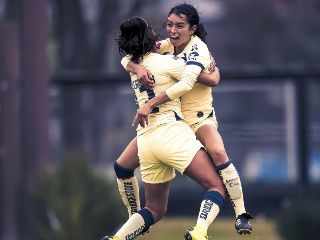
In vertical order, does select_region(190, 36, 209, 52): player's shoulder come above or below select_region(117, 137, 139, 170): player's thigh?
above

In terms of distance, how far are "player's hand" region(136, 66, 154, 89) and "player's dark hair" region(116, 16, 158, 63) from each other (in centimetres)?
17

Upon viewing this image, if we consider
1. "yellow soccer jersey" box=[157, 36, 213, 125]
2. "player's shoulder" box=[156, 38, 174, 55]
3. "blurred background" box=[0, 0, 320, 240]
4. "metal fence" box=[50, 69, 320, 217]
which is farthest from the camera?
"metal fence" box=[50, 69, 320, 217]

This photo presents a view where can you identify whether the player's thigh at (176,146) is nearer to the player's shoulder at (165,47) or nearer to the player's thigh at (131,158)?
the player's thigh at (131,158)

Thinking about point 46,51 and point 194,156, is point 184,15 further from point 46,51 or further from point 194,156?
point 46,51

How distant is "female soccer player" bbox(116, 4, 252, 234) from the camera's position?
39.5 ft

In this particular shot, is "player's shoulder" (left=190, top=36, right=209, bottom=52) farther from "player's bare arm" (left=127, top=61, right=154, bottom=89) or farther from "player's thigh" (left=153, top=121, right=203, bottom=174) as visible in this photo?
"player's thigh" (left=153, top=121, right=203, bottom=174)

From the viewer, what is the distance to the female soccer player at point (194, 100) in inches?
475

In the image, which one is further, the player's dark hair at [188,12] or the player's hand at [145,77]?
the player's dark hair at [188,12]

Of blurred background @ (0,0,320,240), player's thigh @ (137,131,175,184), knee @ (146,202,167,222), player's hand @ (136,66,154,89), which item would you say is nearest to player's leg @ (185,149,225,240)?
player's thigh @ (137,131,175,184)

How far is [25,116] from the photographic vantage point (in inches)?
921

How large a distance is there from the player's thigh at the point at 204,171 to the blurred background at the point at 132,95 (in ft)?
33.1

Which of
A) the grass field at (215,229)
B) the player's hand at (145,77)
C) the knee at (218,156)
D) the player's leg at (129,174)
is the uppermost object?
the player's hand at (145,77)

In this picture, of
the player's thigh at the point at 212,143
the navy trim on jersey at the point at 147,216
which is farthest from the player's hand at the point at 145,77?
the navy trim on jersey at the point at 147,216

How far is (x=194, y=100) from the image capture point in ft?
40.6
